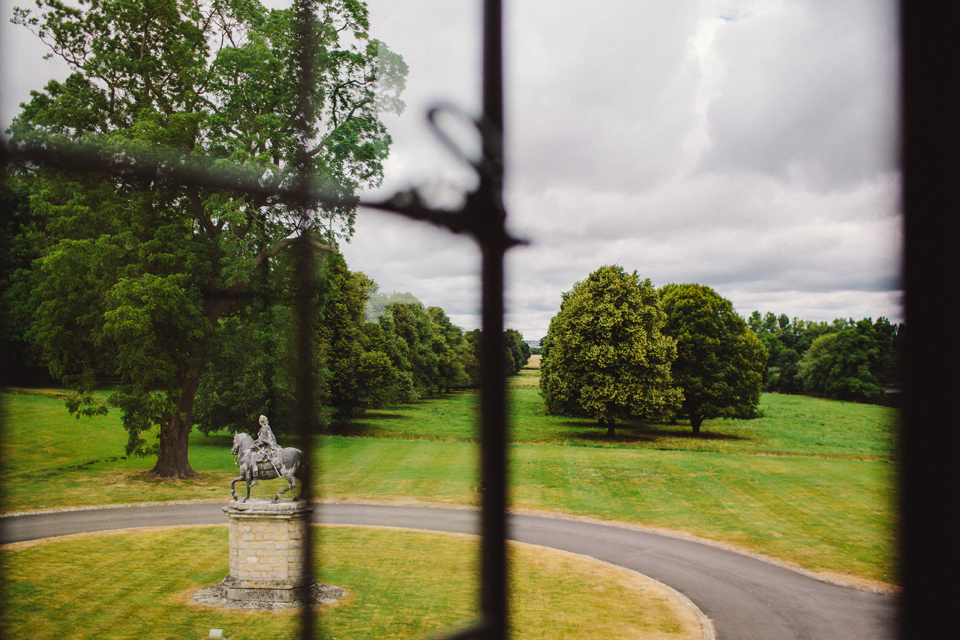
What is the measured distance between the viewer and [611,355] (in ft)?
99.0

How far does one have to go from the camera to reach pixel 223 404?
2839cm

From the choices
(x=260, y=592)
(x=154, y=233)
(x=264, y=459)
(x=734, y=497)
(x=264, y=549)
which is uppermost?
(x=154, y=233)

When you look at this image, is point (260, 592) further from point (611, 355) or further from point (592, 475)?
point (611, 355)

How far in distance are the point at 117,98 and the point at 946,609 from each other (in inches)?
759

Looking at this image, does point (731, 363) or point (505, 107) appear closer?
point (505, 107)

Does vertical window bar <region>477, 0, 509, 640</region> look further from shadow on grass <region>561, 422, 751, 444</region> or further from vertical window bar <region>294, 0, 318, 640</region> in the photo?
shadow on grass <region>561, 422, 751, 444</region>

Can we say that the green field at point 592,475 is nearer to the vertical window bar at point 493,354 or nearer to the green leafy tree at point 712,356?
the green leafy tree at point 712,356

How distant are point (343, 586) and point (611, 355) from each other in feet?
66.9

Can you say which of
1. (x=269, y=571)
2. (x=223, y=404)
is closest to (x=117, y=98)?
(x=269, y=571)

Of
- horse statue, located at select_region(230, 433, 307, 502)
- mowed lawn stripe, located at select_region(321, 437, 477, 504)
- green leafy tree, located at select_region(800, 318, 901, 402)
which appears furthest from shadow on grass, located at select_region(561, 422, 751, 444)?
green leafy tree, located at select_region(800, 318, 901, 402)

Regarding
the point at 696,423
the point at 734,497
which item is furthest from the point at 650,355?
the point at 734,497

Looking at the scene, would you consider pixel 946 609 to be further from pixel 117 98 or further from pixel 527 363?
pixel 117 98

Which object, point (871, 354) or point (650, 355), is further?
point (650, 355)

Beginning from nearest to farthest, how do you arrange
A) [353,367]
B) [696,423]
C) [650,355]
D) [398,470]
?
1. [398,470]
2. [353,367]
3. [650,355]
4. [696,423]
